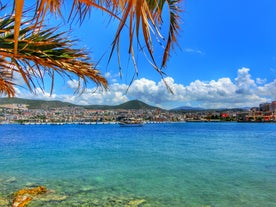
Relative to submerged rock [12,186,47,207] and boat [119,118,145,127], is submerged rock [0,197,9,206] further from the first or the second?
boat [119,118,145,127]

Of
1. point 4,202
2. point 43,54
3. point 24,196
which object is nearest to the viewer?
point 43,54

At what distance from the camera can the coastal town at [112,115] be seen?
13250 cm

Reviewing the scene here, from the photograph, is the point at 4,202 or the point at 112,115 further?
the point at 112,115

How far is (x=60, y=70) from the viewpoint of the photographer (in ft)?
8.57

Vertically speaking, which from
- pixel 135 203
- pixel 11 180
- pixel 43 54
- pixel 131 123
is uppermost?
pixel 43 54

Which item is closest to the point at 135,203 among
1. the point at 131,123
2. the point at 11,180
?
the point at 11,180

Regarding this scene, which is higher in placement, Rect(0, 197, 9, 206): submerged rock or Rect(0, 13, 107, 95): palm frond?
Rect(0, 13, 107, 95): palm frond

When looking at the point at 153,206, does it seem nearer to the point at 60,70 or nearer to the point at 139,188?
the point at 139,188

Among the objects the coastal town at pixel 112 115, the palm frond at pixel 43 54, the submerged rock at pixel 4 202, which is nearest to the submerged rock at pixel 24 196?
the submerged rock at pixel 4 202

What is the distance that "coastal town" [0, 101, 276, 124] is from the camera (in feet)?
435

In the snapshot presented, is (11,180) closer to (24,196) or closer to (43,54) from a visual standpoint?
(24,196)

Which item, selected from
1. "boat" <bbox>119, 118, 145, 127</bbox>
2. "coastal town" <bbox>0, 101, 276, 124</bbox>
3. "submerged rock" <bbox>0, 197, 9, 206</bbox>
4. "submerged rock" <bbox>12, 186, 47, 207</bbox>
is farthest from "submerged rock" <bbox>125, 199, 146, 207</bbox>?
"coastal town" <bbox>0, 101, 276, 124</bbox>

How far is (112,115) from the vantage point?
157625 millimetres

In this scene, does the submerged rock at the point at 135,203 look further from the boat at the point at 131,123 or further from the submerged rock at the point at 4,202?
the boat at the point at 131,123
